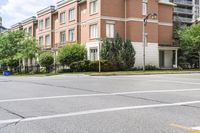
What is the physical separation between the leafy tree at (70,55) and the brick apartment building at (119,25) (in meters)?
2.09

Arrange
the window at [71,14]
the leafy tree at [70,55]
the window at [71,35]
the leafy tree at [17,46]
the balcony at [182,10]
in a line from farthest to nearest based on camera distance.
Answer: the balcony at [182,10], the leafy tree at [17,46], the window at [71,35], the window at [71,14], the leafy tree at [70,55]

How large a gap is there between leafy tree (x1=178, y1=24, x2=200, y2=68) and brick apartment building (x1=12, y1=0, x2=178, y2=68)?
1670 mm

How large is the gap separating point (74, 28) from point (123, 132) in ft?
148

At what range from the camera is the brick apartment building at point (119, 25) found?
1852 inches

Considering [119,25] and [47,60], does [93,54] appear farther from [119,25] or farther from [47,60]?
[47,60]

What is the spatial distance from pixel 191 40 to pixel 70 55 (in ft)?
54.9

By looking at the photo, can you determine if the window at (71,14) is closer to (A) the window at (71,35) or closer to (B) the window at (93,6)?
A: (A) the window at (71,35)

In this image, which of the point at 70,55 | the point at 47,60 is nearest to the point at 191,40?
the point at 70,55

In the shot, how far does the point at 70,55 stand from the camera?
45.5 meters

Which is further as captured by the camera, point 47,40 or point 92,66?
point 47,40

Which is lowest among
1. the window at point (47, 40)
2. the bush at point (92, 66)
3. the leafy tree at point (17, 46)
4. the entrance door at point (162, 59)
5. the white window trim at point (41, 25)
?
the bush at point (92, 66)

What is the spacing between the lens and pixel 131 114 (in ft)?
32.2

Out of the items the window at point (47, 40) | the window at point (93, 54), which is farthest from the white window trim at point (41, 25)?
the window at point (93, 54)

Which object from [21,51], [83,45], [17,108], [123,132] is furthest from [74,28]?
[123,132]
